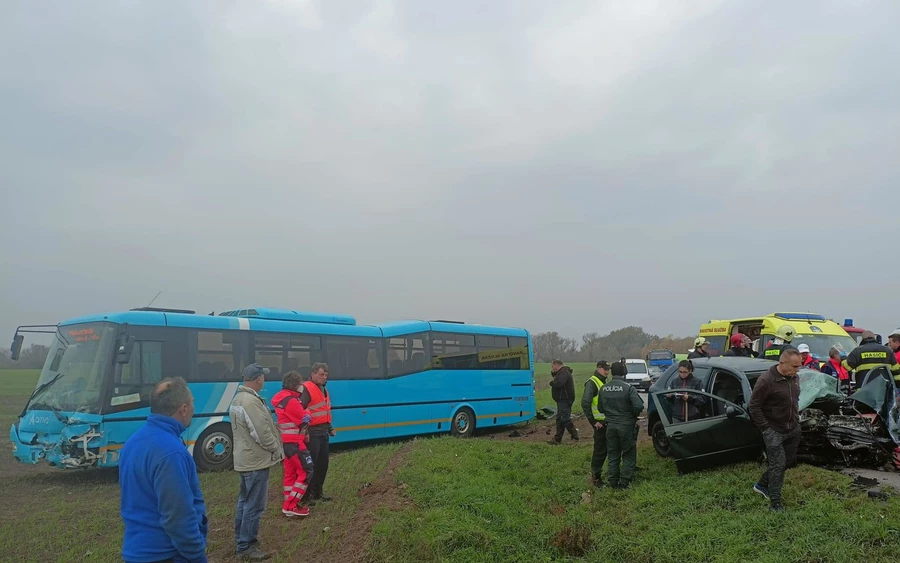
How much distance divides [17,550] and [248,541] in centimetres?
282

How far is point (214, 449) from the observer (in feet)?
36.1

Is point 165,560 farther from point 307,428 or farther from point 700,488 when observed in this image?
point 700,488

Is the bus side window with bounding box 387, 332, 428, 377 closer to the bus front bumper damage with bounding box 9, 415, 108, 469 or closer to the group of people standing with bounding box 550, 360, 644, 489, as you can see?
the bus front bumper damage with bounding box 9, 415, 108, 469

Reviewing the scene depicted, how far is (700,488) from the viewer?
7211mm

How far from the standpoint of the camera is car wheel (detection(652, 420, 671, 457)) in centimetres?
955

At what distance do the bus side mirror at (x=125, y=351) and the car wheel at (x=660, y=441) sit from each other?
30.0 ft

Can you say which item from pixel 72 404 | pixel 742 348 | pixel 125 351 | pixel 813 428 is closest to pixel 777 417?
pixel 813 428

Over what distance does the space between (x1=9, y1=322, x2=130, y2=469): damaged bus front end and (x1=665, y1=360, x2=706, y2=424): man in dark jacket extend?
29.8 ft

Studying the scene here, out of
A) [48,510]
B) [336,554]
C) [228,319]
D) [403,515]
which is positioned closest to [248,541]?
[336,554]

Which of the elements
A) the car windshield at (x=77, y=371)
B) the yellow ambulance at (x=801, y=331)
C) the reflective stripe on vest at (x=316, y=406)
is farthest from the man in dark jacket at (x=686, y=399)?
the car windshield at (x=77, y=371)

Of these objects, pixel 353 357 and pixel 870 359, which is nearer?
pixel 870 359

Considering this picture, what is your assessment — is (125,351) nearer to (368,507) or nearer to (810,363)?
(368,507)

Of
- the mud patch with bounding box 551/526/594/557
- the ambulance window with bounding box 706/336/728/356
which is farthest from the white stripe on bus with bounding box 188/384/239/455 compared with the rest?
the ambulance window with bounding box 706/336/728/356

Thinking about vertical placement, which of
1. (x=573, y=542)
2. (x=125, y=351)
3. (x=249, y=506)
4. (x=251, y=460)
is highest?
(x=125, y=351)
